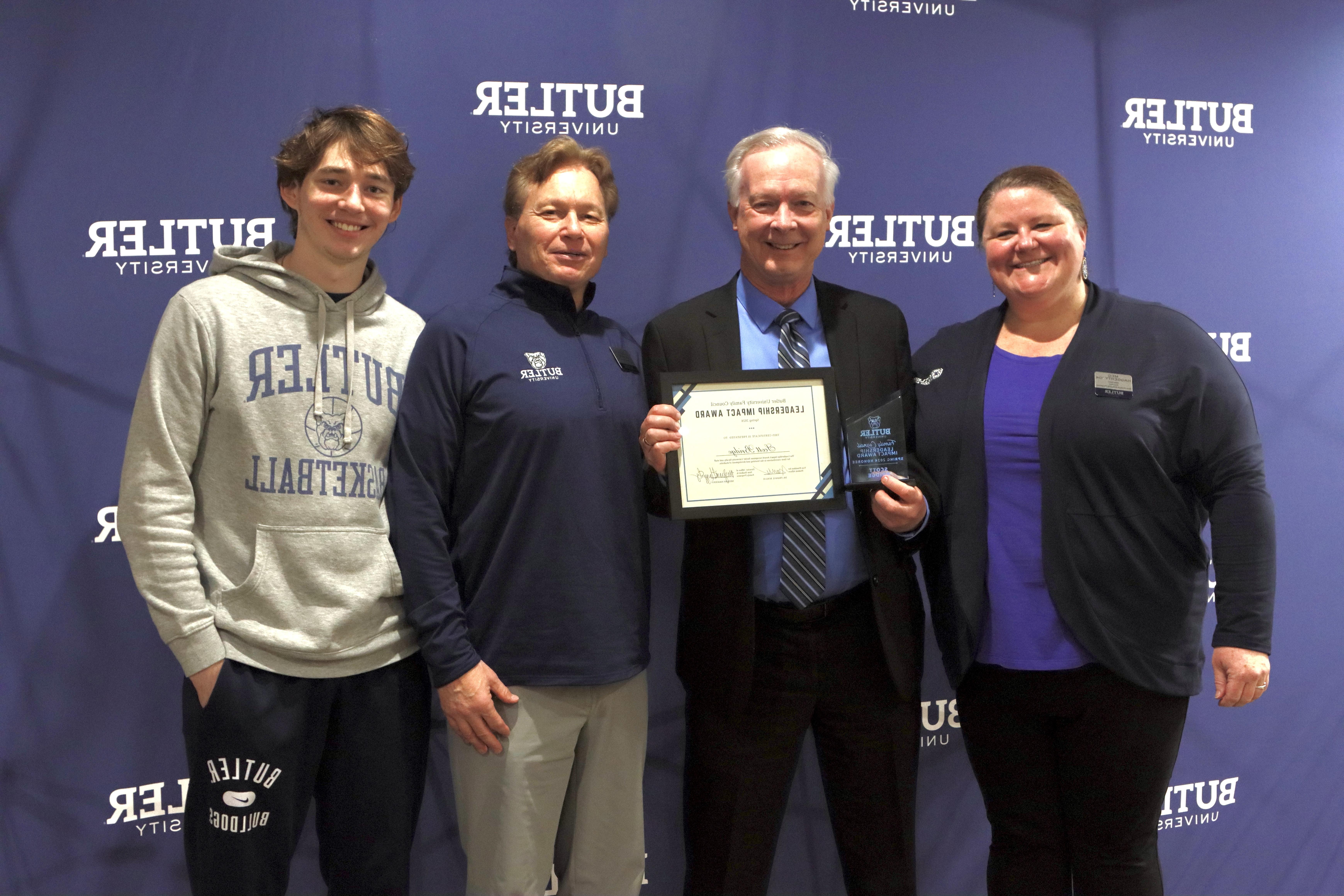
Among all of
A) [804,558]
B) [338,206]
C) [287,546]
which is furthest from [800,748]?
[338,206]

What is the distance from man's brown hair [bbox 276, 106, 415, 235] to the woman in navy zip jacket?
1256 mm

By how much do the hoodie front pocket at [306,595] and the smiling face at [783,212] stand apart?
1014 mm

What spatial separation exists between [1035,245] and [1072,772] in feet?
3.61

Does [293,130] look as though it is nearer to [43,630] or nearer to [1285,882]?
[43,630]

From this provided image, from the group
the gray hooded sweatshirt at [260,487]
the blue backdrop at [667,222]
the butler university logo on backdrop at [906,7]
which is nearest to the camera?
the gray hooded sweatshirt at [260,487]

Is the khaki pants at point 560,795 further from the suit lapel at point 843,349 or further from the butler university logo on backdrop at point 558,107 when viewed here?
the butler university logo on backdrop at point 558,107

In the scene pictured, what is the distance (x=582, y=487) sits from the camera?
1.78m

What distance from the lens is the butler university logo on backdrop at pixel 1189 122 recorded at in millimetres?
2666

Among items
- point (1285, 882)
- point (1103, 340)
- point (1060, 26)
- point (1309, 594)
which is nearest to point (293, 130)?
point (1103, 340)

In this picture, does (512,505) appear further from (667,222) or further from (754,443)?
(667,222)

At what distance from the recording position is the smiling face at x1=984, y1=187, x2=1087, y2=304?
188 cm

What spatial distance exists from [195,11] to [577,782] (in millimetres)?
2030

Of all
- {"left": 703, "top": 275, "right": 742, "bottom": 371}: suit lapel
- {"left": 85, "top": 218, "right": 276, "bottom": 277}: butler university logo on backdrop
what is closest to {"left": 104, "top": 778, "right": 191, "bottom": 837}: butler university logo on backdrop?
{"left": 85, "top": 218, "right": 276, "bottom": 277}: butler university logo on backdrop
